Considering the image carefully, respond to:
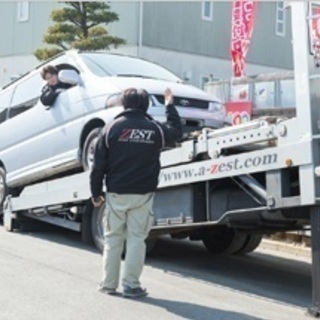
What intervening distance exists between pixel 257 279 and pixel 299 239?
7.52ft

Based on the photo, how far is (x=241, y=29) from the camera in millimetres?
19516

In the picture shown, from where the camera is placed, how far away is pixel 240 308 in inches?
239

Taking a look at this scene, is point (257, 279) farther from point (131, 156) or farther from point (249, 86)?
point (249, 86)

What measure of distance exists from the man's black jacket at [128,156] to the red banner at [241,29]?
45.4ft

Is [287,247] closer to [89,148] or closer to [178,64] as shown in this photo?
[89,148]

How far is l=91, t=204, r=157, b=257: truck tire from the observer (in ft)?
27.2

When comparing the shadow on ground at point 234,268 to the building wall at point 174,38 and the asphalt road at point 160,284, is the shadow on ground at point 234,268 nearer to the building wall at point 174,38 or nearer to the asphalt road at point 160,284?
the asphalt road at point 160,284

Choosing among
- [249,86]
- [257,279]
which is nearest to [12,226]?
[257,279]

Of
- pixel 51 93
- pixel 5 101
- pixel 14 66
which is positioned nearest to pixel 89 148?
pixel 51 93

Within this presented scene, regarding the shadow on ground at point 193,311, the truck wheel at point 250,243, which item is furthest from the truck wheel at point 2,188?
the shadow on ground at point 193,311

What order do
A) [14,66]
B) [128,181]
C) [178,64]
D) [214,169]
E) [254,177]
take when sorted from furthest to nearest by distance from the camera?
[14,66] < [178,64] < [214,169] < [254,177] < [128,181]

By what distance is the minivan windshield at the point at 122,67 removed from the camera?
28.2 ft

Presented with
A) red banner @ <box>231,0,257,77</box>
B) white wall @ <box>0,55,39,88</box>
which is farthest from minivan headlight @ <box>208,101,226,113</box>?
white wall @ <box>0,55,39,88</box>

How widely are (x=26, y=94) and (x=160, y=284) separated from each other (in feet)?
14.5
